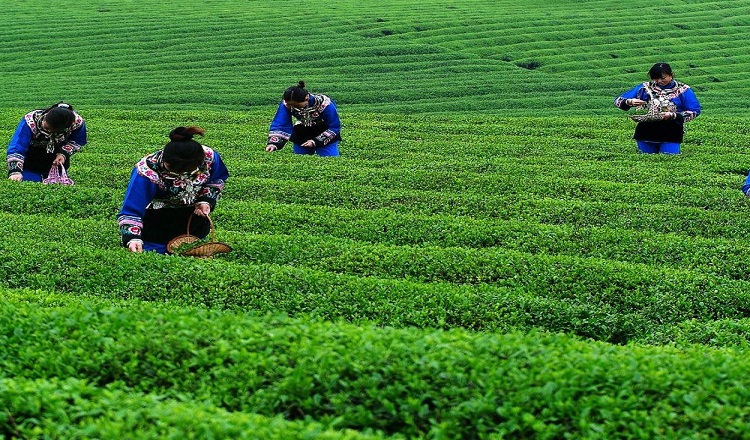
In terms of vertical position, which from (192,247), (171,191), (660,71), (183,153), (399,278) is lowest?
(399,278)

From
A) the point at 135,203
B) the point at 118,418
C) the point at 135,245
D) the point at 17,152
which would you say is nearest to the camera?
the point at 118,418

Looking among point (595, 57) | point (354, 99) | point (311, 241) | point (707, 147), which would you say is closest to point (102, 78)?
point (354, 99)

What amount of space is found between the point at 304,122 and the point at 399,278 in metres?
6.30

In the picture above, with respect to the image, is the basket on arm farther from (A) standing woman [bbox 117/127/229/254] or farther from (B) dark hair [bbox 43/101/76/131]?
(B) dark hair [bbox 43/101/76/131]

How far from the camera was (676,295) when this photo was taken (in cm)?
987

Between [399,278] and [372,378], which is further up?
[372,378]

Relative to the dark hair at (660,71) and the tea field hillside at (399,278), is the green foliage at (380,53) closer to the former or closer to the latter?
the tea field hillside at (399,278)

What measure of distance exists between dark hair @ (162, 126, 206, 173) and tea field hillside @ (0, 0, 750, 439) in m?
1.04

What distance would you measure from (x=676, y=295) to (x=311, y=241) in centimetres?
395

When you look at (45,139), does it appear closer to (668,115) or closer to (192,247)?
(192,247)

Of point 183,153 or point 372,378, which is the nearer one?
point 372,378

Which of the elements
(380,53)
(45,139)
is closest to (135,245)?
(45,139)

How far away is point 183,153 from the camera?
9367 millimetres

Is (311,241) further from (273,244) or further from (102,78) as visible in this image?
(102,78)
